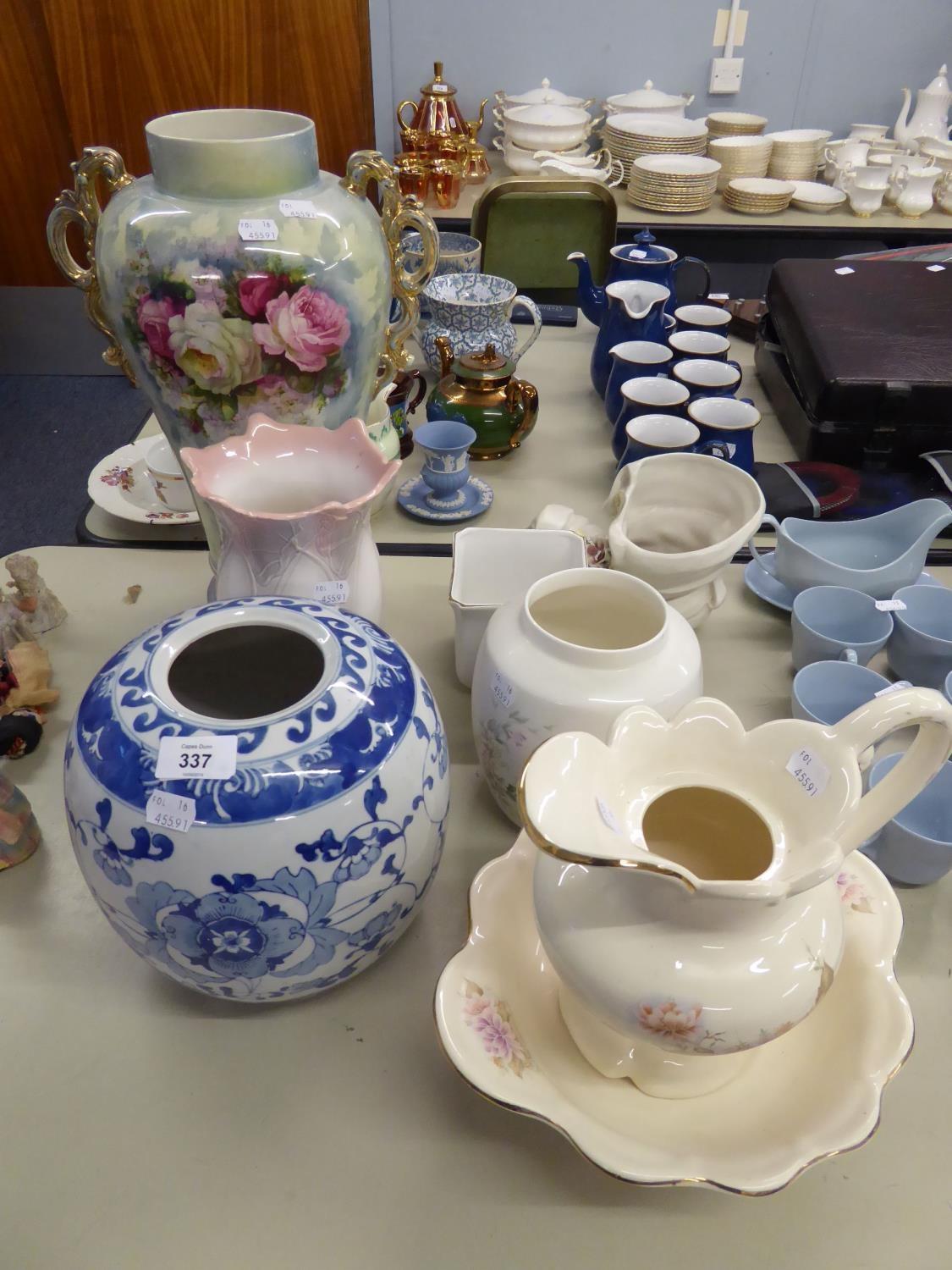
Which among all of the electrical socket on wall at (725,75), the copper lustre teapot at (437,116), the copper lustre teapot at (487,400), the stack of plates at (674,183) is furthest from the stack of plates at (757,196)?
the copper lustre teapot at (487,400)

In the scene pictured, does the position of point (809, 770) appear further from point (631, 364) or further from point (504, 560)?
point (631, 364)

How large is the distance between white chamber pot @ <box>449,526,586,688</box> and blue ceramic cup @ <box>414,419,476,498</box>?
10.8 inches

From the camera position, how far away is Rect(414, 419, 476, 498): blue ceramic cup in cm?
119

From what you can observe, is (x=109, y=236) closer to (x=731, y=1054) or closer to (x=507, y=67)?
(x=731, y=1054)

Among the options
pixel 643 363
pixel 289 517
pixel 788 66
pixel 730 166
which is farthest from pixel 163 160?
pixel 788 66

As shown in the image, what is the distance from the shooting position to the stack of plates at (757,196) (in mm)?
2490

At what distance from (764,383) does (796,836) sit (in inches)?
47.2

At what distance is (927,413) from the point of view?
1.24 meters

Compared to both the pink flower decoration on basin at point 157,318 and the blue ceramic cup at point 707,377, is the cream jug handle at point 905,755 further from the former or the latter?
the blue ceramic cup at point 707,377

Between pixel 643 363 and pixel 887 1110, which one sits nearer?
pixel 887 1110

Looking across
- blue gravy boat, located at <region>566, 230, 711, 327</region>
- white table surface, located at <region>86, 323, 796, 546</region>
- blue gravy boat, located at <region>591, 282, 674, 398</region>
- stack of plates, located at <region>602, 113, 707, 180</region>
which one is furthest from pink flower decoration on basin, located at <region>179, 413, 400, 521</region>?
stack of plates, located at <region>602, 113, 707, 180</region>

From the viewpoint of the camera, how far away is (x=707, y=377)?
1321mm

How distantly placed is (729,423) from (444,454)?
0.38 metres

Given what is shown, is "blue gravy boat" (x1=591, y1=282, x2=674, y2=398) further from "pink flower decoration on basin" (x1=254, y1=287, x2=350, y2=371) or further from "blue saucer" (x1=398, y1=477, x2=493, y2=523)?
"pink flower decoration on basin" (x1=254, y1=287, x2=350, y2=371)
